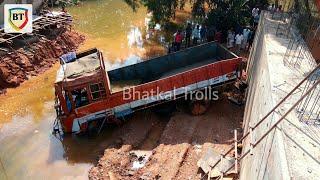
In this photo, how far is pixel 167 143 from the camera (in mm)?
12016

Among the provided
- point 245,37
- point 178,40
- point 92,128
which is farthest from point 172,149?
point 245,37

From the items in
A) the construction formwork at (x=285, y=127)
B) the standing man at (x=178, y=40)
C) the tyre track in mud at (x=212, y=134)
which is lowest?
the tyre track in mud at (x=212, y=134)

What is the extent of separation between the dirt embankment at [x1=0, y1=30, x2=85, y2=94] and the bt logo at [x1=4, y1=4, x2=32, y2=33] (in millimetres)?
1024

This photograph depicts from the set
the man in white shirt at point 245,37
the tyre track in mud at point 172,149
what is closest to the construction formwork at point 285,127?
the tyre track in mud at point 172,149

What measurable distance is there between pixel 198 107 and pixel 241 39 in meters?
5.79

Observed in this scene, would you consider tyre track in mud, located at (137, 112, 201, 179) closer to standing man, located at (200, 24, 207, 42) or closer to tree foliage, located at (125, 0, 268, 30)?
standing man, located at (200, 24, 207, 42)

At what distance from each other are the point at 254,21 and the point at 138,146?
1024 cm

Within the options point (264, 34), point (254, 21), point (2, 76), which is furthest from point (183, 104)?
point (2, 76)

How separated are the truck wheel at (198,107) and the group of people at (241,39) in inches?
212

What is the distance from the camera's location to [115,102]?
499 inches

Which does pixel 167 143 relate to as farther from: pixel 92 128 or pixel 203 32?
pixel 203 32

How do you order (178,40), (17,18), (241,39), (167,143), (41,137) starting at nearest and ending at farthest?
(167,143)
(41,137)
(241,39)
(178,40)
(17,18)

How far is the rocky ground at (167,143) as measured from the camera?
10789 millimetres

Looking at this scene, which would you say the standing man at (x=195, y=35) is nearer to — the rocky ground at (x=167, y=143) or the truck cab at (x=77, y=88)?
the rocky ground at (x=167, y=143)
